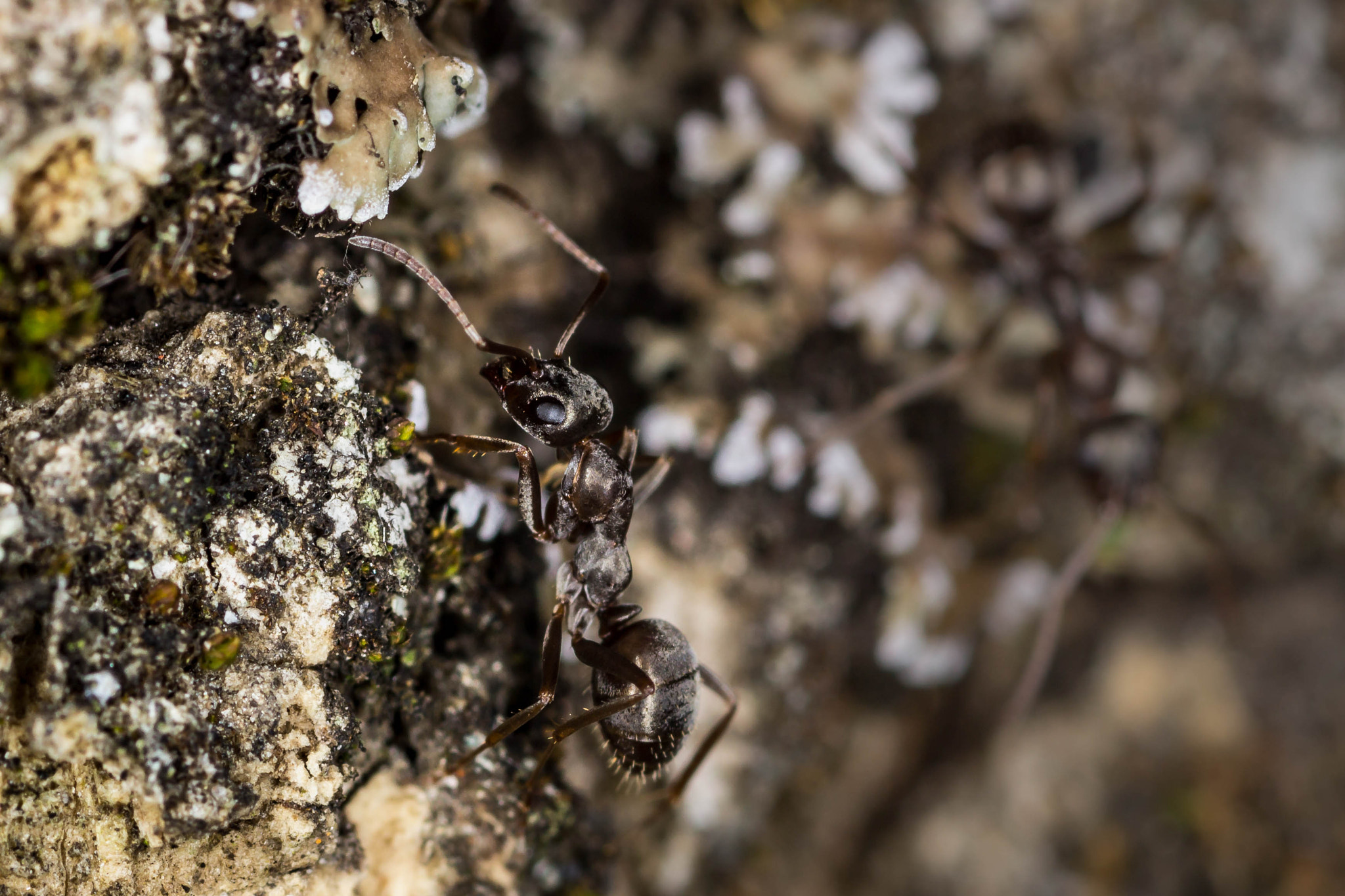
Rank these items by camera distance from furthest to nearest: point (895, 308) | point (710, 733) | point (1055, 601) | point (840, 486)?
1. point (1055, 601)
2. point (895, 308)
3. point (840, 486)
4. point (710, 733)

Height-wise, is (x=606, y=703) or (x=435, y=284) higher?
(x=435, y=284)

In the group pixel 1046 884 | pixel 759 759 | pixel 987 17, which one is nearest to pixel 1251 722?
pixel 1046 884

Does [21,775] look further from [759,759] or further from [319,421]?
[759,759]

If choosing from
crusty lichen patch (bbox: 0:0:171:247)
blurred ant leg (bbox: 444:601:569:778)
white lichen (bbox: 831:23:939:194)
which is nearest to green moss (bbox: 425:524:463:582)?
blurred ant leg (bbox: 444:601:569:778)

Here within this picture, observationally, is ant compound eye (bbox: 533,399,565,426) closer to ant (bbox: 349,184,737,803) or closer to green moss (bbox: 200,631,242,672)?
ant (bbox: 349,184,737,803)

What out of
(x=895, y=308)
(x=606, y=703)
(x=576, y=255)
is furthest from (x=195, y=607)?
(x=895, y=308)

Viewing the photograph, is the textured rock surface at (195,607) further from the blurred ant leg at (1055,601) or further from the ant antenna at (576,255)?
the blurred ant leg at (1055,601)

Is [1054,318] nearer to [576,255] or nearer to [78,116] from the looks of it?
[576,255]

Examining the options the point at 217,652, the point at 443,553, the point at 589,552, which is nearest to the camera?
the point at 217,652
